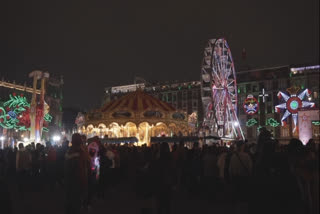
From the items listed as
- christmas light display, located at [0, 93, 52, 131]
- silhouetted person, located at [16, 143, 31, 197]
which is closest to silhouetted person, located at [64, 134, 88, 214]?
silhouetted person, located at [16, 143, 31, 197]

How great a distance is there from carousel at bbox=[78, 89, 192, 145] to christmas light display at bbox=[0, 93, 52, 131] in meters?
23.1

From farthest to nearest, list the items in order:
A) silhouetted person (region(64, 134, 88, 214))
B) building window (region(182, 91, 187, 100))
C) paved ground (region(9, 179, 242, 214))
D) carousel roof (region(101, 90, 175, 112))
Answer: building window (region(182, 91, 187, 100)), carousel roof (region(101, 90, 175, 112)), paved ground (region(9, 179, 242, 214)), silhouetted person (region(64, 134, 88, 214))

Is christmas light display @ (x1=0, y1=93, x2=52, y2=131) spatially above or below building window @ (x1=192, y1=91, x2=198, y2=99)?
below

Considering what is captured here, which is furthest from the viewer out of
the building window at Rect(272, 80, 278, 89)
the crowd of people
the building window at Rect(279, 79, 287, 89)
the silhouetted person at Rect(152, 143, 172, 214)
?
the building window at Rect(272, 80, 278, 89)

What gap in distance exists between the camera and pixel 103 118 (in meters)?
25.4

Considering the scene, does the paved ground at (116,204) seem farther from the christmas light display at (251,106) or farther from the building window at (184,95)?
the building window at (184,95)

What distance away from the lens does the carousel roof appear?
24969mm

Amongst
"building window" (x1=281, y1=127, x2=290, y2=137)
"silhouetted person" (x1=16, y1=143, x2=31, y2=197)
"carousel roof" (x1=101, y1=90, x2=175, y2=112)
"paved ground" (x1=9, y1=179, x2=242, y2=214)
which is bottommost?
"paved ground" (x1=9, y1=179, x2=242, y2=214)

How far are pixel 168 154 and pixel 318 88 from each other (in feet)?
187

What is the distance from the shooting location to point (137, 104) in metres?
25.4

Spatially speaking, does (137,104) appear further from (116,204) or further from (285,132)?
(285,132)

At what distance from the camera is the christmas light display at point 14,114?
46.2m

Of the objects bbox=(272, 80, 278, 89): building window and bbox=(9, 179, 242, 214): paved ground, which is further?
bbox=(272, 80, 278, 89): building window

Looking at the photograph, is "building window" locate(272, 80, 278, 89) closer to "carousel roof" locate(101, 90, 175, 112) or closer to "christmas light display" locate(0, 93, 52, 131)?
"christmas light display" locate(0, 93, 52, 131)
